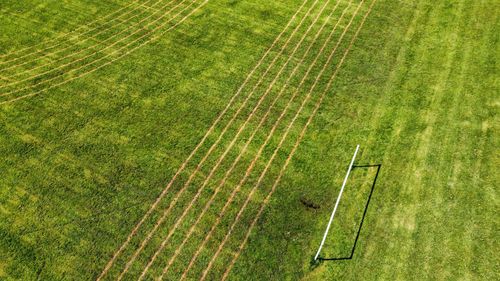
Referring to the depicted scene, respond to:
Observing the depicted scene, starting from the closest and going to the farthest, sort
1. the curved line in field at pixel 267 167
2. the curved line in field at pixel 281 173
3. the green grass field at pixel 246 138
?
the curved line in field at pixel 281 173 → the curved line in field at pixel 267 167 → the green grass field at pixel 246 138

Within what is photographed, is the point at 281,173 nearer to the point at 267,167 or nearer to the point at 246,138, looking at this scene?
the point at 267,167

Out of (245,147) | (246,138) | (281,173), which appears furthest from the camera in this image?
(246,138)

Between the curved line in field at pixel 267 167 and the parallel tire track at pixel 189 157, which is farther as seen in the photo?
the parallel tire track at pixel 189 157

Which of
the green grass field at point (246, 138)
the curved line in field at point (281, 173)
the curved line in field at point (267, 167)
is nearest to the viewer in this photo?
the curved line in field at point (281, 173)

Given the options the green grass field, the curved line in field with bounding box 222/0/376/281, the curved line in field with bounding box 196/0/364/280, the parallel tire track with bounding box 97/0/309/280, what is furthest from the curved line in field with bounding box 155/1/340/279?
the parallel tire track with bounding box 97/0/309/280

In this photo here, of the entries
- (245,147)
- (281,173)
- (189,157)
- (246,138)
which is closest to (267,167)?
(281,173)

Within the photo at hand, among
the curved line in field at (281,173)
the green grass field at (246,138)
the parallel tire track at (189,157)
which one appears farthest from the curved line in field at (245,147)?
the parallel tire track at (189,157)

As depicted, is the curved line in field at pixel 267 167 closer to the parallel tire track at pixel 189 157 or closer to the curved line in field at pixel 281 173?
the curved line in field at pixel 281 173

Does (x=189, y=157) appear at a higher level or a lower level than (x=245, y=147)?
lower
